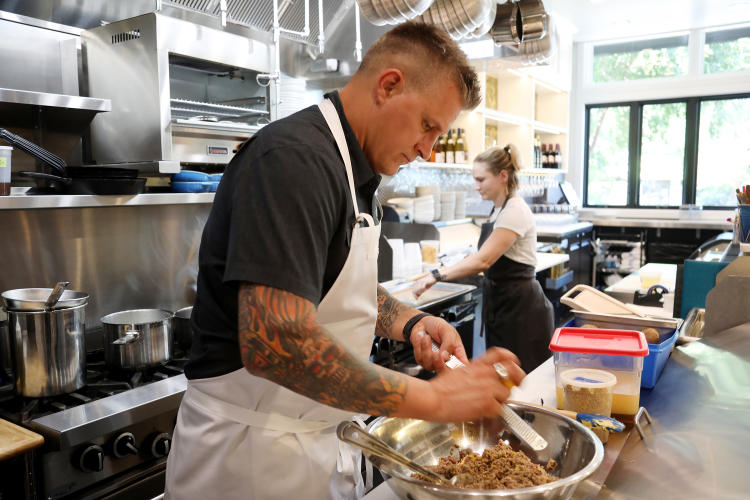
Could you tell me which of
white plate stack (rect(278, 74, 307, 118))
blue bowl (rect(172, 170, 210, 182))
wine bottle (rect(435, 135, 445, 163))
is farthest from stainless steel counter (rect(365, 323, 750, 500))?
wine bottle (rect(435, 135, 445, 163))

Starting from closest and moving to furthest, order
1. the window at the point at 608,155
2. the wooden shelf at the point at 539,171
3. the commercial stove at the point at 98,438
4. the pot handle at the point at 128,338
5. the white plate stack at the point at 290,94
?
the commercial stove at the point at 98,438, the pot handle at the point at 128,338, the white plate stack at the point at 290,94, the wooden shelf at the point at 539,171, the window at the point at 608,155

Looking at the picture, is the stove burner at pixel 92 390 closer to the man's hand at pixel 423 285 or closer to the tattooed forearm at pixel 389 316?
the tattooed forearm at pixel 389 316

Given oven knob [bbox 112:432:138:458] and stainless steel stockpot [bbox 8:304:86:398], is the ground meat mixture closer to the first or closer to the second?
oven knob [bbox 112:432:138:458]

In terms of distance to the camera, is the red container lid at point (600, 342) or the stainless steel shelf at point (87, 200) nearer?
the red container lid at point (600, 342)

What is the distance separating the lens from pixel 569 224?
22.8 ft

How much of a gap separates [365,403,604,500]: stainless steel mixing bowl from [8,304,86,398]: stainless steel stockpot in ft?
3.98

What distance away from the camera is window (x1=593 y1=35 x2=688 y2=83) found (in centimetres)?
735

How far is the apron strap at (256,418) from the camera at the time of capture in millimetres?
1247

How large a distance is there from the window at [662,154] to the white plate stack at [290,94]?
5.85 m

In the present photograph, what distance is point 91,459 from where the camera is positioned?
5.64 ft

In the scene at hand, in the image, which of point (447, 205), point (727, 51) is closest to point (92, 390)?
point (447, 205)

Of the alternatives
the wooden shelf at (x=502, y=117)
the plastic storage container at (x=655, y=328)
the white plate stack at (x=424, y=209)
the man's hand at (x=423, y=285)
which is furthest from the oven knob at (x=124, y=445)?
the wooden shelf at (x=502, y=117)

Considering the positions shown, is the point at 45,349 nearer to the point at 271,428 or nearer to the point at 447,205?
the point at 271,428

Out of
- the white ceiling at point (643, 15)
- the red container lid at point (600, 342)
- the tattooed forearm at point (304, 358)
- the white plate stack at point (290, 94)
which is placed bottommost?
the red container lid at point (600, 342)
